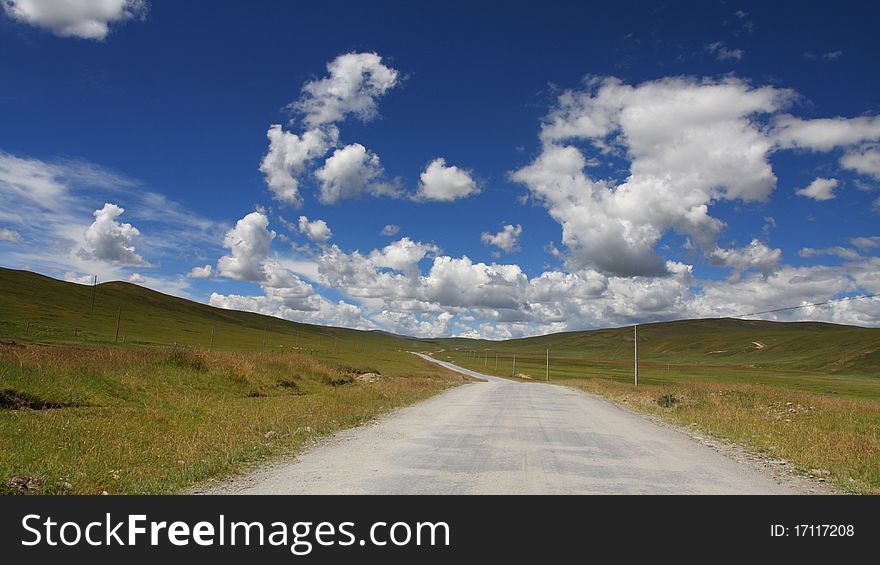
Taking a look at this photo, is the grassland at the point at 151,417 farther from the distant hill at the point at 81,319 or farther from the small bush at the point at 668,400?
the distant hill at the point at 81,319

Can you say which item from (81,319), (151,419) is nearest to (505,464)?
(151,419)

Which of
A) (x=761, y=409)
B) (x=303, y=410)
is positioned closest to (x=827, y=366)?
(x=761, y=409)

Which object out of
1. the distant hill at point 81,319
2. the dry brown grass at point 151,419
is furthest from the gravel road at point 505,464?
the distant hill at point 81,319

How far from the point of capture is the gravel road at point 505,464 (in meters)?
9.05

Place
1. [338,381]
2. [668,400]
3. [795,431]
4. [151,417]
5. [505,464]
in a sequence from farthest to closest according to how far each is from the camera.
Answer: [338,381], [668,400], [795,431], [151,417], [505,464]

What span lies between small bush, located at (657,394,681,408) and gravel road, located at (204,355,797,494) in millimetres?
10008

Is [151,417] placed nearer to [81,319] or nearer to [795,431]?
[795,431]

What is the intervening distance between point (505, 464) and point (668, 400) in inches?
836

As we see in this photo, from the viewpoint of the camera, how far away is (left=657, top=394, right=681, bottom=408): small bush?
28.4m

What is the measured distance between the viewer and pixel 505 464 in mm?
11250

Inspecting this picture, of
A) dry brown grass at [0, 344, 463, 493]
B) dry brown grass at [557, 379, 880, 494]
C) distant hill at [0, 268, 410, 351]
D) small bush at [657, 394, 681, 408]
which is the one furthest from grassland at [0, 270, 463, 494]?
distant hill at [0, 268, 410, 351]

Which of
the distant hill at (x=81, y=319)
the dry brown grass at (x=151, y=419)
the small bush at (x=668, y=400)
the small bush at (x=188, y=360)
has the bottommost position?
the dry brown grass at (x=151, y=419)

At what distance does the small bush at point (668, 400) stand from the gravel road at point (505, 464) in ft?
32.8
